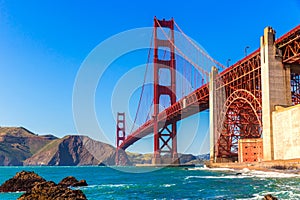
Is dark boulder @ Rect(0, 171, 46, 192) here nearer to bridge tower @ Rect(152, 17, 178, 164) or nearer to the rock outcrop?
bridge tower @ Rect(152, 17, 178, 164)

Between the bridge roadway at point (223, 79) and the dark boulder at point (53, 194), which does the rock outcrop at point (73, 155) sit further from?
the dark boulder at point (53, 194)

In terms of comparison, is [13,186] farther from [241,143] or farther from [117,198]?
[241,143]

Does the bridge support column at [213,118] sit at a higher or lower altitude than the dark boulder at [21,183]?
higher

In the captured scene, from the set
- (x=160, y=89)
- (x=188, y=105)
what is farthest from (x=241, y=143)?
(x=160, y=89)

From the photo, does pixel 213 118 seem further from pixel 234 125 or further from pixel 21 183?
pixel 21 183

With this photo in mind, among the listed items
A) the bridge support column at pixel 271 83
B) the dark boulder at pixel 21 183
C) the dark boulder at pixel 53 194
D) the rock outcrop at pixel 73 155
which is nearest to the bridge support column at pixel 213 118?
the bridge support column at pixel 271 83
